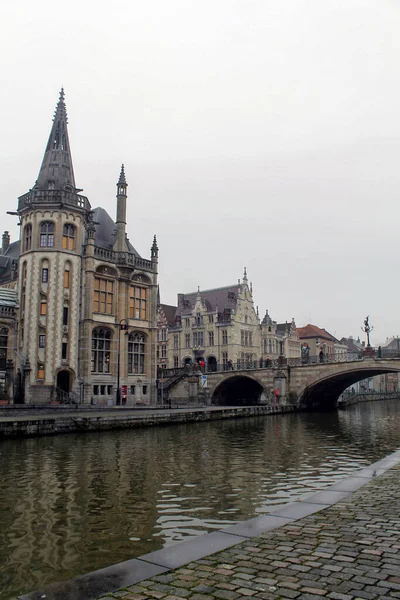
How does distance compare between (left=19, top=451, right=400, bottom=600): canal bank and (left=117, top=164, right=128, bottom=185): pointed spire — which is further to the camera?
(left=117, top=164, right=128, bottom=185): pointed spire

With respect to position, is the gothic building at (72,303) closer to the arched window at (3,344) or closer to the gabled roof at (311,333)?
the arched window at (3,344)

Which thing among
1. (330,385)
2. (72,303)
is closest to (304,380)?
(330,385)

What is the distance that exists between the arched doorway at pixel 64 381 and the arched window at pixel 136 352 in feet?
23.0

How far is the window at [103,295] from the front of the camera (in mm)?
47969

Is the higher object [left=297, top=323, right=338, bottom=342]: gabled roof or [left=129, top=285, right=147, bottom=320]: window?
[left=297, top=323, right=338, bottom=342]: gabled roof

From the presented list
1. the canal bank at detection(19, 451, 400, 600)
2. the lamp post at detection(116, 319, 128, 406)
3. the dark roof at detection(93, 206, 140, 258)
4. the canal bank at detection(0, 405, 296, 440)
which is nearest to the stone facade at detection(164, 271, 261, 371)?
the dark roof at detection(93, 206, 140, 258)

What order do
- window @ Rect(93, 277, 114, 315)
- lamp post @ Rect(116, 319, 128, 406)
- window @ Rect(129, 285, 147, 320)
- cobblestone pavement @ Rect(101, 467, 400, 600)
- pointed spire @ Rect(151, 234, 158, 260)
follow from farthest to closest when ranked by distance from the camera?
pointed spire @ Rect(151, 234, 158, 260) < window @ Rect(129, 285, 147, 320) < window @ Rect(93, 277, 114, 315) < lamp post @ Rect(116, 319, 128, 406) < cobblestone pavement @ Rect(101, 467, 400, 600)

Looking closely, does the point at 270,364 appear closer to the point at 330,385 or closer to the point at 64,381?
the point at 330,385

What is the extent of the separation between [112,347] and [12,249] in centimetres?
2032

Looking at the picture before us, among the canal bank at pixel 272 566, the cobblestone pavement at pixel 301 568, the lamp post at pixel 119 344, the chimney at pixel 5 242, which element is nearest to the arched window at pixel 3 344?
the lamp post at pixel 119 344

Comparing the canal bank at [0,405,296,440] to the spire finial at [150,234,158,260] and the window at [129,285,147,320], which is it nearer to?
the window at [129,285,147,320]

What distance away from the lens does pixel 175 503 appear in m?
11.2

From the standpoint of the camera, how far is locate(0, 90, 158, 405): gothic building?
43625 mm

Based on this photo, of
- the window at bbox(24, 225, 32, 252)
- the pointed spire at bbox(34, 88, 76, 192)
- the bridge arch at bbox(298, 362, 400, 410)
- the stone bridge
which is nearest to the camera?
the window at bbox(24, 225, 32, 252)
